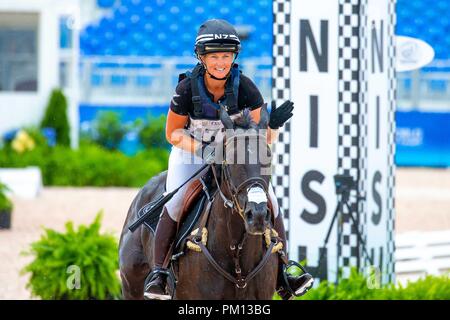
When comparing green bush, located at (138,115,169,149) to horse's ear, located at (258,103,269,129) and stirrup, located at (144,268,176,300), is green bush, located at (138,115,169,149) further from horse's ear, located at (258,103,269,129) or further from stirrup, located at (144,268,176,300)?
horse's ear, located at (258,103,269,129)

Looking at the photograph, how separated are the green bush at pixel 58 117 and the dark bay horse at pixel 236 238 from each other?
17.3 metres

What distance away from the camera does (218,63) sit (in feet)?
20.0

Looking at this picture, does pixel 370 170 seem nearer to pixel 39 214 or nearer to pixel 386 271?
pixel 386 271

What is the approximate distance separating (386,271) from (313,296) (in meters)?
1.83

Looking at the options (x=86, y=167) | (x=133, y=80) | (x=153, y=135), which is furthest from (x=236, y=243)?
(x=133, y=80)

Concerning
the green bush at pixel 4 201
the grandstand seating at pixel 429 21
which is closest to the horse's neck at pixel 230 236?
the green bush at pixel 4 201

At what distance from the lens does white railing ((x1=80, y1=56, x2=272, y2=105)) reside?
26000 mm

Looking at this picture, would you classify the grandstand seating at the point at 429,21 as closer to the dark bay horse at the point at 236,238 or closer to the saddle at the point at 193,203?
the saddle at the point at 193,203

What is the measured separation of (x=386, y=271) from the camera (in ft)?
31.4

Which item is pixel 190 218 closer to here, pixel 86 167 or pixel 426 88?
pixel 86 167

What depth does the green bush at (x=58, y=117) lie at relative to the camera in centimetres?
2309

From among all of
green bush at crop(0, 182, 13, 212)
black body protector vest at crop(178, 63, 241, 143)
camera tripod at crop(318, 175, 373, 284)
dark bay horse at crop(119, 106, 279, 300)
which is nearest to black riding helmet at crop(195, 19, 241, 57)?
black body protector vest at crop(178, 63, 241, 143)

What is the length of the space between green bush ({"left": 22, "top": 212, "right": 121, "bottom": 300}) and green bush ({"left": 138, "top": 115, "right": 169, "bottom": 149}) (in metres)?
14.4
